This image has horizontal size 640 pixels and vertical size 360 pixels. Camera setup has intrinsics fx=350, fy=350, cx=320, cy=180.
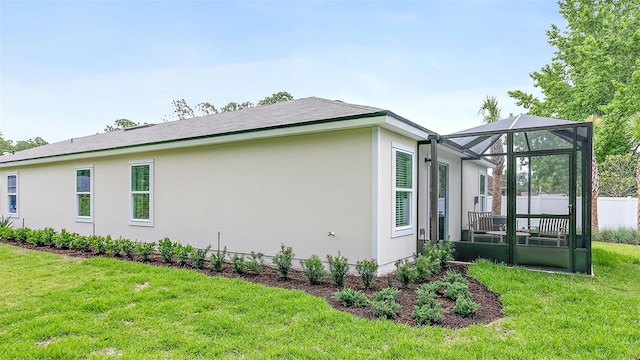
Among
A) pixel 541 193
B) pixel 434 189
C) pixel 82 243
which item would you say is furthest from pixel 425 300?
pixel 82 243

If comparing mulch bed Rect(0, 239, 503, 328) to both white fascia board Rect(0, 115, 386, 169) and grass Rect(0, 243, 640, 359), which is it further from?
white fascia board Rect(0, 115, 386, 169)

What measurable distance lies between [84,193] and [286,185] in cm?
723

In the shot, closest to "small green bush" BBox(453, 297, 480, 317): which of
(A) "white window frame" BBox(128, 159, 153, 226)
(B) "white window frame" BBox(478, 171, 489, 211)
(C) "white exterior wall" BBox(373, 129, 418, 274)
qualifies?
(C) "white exterior wall" BBox(373, 129, 418, 274)

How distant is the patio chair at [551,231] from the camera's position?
6.45 metres

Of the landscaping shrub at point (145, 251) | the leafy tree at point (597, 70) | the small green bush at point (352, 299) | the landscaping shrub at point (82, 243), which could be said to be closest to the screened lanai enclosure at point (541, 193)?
the small green bush at point (352, 299)

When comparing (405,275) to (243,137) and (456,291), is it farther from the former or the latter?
(243,137)

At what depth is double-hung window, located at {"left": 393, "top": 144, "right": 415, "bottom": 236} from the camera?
6422 mm

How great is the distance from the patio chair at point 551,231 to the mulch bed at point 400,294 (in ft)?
4.73

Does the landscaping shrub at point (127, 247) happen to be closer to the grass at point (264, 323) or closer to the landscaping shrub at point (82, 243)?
the landscaping shrub at point (82, 243)

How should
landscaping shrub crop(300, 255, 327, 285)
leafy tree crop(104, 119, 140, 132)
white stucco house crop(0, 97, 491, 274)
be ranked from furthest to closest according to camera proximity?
1. leafy tree crop(104, 119, 140, 132)
2. white stucco house crop(0, 97, 491, 274)
3. landscaping shrub crop(300, 255, 327, 285)

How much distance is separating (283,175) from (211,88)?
15.0 metres

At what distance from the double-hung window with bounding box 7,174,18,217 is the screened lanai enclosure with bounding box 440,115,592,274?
1483 centimetres

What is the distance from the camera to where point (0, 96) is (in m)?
14.5

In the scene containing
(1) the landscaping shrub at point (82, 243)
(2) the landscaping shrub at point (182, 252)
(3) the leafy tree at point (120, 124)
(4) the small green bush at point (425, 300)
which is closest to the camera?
(4) the small green bush at point (425, 300)
